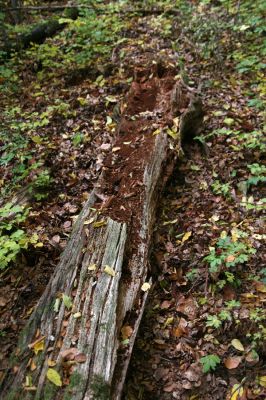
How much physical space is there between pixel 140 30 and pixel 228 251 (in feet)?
20.0

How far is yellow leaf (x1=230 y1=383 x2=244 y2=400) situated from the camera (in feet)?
10.1

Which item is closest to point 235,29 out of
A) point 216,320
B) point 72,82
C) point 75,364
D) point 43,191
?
point 72,82

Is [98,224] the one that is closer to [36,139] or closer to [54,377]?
[54,377]

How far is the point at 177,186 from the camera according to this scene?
510 cm

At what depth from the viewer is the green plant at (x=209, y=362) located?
3195 millimetres

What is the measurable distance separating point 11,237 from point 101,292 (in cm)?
106

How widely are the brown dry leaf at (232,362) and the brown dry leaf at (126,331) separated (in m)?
0.89

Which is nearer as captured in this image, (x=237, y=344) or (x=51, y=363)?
(x=51, y=363)

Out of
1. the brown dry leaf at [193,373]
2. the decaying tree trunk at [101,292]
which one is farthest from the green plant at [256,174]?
the brown dry leaf at [193,373]

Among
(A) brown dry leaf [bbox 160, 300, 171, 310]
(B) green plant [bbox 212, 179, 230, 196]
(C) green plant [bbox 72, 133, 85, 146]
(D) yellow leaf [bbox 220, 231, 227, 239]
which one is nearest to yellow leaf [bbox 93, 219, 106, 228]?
(A) brown dry leaf [bbox 160, 300, 171, 310]

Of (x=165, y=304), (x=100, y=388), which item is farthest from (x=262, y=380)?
(x=100, y=388)

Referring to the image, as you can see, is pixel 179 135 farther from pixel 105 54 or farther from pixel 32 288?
pixel 105 54

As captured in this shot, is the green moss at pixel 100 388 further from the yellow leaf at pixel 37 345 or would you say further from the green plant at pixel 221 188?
the green plant at pixel 221 188

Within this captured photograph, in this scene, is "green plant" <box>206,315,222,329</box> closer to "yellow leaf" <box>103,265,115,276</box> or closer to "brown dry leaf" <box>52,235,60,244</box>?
"yellow leaf" <box>103,265,115,276</box>
